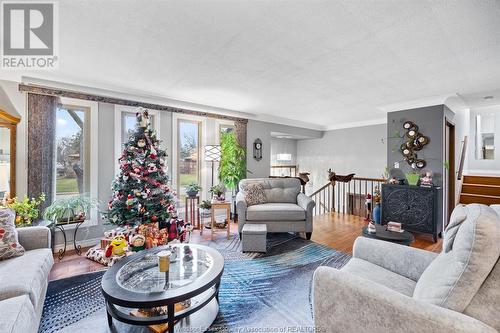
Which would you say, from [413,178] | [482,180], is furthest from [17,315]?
[482,180]

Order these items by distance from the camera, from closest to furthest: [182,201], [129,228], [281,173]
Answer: [129,228]
[182,201]
[281,173]

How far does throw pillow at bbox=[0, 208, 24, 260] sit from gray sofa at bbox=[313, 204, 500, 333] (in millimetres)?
2417

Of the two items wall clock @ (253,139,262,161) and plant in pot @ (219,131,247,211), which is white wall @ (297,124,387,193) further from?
plant in pot @ (219,131,247,211)

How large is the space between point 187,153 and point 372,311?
3966 millimetres

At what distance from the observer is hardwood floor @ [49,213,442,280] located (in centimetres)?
260

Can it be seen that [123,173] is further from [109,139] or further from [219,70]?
[219,70]

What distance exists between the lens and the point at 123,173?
119 inches

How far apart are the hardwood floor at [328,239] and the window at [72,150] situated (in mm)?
965

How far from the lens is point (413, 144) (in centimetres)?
394

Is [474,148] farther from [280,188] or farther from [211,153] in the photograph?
[211,153]

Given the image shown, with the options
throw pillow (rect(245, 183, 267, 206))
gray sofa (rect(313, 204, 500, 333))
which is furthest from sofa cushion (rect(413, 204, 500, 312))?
throw pillow (rect(245, 183, 267, 206))

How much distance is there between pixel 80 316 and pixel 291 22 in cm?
297

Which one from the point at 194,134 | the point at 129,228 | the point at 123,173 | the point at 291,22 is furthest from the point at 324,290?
the point at 194,134

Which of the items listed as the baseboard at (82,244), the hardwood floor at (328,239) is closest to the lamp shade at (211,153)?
the hardwood floor at (328,239)
